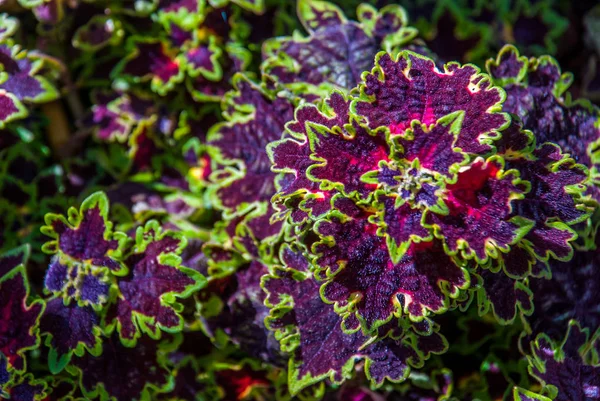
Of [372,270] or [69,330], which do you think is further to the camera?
[69,330]

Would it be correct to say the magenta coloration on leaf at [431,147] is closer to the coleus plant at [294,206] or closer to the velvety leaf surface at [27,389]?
the coleus plant at [294,206]

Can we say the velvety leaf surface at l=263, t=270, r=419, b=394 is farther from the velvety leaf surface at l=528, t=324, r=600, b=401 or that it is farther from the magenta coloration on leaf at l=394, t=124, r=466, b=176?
the magenta coloration on leaf at l=394, t=124, r=466, b=176

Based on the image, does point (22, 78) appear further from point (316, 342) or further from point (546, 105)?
point (546, 105)

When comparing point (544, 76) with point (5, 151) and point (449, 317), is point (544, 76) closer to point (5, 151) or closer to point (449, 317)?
point (449, 317)

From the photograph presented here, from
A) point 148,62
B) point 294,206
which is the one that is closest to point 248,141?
point 294,206

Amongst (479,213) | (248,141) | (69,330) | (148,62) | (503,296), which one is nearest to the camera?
(479,213)

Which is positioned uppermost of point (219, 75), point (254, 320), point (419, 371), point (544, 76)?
point (544, 76)

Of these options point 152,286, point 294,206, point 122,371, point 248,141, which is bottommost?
point 122,371

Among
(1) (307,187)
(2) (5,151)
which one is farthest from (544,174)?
(2) (5,151)

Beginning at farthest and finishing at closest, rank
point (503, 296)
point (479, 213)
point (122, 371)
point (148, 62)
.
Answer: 1. point (148, 62)
2. point (122, 371)
3. point (503, 296)
4. point (479, 213)
